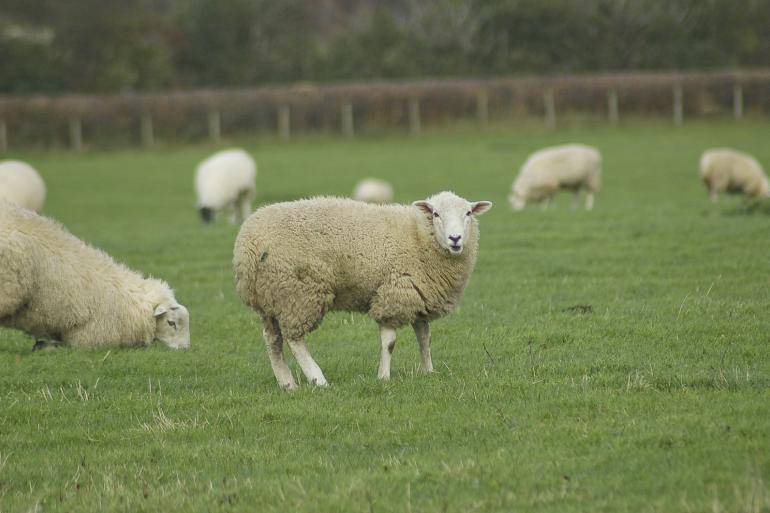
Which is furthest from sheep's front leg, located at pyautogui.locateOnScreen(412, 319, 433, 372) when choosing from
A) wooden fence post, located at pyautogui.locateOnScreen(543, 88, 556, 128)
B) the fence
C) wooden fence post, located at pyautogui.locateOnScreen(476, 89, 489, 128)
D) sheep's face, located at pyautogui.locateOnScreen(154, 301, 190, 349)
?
wooden fence post, located at pyautogui.locateOnScreen(476, 89, 489, 128)

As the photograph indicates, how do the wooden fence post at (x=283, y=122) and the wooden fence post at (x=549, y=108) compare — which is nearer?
the wooden fence post at (x=549, y=108)

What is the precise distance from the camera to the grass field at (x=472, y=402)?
5781mm

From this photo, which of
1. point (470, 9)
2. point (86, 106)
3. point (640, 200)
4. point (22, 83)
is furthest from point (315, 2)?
point (640, 200)

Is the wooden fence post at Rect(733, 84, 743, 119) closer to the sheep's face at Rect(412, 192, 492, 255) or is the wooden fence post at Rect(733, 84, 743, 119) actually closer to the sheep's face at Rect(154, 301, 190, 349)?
the sheep's face at Rect(154, 301, 190, 349)

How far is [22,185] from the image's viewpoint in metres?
19.2

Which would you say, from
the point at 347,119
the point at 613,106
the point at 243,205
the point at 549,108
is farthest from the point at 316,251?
the point at 613,106

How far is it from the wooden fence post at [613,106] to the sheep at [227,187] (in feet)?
81.8

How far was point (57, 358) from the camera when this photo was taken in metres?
9.93

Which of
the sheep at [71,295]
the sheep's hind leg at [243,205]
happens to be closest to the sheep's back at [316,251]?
the sheep at [71,295]

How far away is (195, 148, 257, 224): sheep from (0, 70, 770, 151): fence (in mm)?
22196

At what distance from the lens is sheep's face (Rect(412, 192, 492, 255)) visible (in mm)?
8273

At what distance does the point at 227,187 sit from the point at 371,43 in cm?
3744

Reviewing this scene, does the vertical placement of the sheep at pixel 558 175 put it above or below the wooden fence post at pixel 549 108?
above

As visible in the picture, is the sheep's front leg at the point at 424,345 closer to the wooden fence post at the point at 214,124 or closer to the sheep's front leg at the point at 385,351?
the sheep's front leg at the point at 385,351
